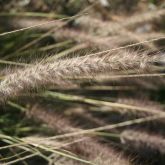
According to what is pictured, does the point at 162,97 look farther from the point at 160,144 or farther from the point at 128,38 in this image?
the point at 160,144

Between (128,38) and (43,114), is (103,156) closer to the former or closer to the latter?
(43,114)

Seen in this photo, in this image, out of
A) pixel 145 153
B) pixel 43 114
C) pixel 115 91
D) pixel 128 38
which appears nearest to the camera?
pixel 43 114

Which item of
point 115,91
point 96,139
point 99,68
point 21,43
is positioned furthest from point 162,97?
point 99,68

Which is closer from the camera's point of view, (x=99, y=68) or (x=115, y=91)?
(x=99, y=68)

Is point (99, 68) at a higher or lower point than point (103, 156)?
higher

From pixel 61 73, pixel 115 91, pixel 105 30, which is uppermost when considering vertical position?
pixel 105 30

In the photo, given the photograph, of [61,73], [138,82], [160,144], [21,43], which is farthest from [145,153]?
[61,73]

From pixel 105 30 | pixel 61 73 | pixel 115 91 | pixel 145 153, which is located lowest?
pixel 145 153

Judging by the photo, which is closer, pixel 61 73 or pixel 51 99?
pixel 61 73

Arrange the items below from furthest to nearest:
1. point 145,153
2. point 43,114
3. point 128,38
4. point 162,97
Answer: point 162,97 → point 128,38 → point 145,153 → point 43,114
